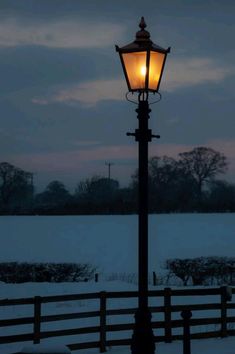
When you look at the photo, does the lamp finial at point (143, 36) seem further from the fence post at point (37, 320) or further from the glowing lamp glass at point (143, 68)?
the fence post at point (37, 320)

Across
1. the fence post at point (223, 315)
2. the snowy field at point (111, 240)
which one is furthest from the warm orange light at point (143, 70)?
the snowy field at point (111, 240)

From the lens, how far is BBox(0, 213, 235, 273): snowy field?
112 feet

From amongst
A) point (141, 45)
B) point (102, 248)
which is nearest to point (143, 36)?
point (141, 45)

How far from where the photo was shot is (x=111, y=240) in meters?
43.3

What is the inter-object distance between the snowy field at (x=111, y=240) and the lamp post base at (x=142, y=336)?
71.5 ft

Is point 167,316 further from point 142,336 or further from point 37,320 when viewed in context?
point 142,336

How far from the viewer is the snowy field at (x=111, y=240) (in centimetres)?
3419

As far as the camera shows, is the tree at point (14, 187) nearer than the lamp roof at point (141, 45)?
No

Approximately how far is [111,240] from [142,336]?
117ft

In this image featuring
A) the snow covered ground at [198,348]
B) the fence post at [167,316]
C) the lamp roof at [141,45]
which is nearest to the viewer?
the lamp roof at [141,45]

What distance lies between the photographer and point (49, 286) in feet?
71.4

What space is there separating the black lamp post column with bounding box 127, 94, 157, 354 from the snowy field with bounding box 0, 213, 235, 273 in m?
21.8

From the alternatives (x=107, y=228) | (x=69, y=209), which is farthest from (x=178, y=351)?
(x=69, y=209)

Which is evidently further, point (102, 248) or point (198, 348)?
point (102, 248)
